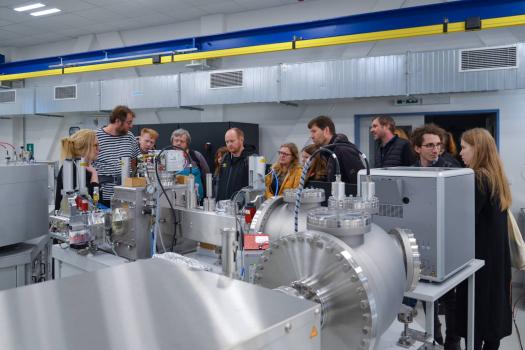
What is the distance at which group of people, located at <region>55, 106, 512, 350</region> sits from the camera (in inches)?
73.3

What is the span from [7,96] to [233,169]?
179 inches

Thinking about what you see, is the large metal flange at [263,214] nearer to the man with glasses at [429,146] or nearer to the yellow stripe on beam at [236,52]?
the man with glasses at [429,146]

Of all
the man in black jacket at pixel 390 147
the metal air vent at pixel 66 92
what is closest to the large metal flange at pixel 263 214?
the man in black jacket at pixel 390 147

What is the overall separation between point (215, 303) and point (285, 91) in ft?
11.7

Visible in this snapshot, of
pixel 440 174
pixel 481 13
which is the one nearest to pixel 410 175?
pixel 440 174

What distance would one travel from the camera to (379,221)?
1474 millimetres

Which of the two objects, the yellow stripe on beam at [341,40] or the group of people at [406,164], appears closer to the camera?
the group of people at [406,164]

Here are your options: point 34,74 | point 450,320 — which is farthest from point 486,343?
point 34,74

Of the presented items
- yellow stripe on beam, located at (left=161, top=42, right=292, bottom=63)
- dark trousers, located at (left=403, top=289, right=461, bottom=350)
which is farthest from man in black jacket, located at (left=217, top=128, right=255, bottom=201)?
dark trousers, located at (left=403, top=289, right=461, bottom=350)

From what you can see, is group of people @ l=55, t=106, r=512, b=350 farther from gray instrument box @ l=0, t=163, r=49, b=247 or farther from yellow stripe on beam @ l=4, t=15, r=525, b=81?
yellow stripe on beam @ l=4, t=15, r=525, b=81

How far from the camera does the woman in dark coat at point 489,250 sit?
184 centimetres

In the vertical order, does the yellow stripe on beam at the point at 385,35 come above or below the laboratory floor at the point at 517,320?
above

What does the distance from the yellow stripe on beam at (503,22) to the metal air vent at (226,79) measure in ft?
7.38

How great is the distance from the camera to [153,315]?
55 cm
